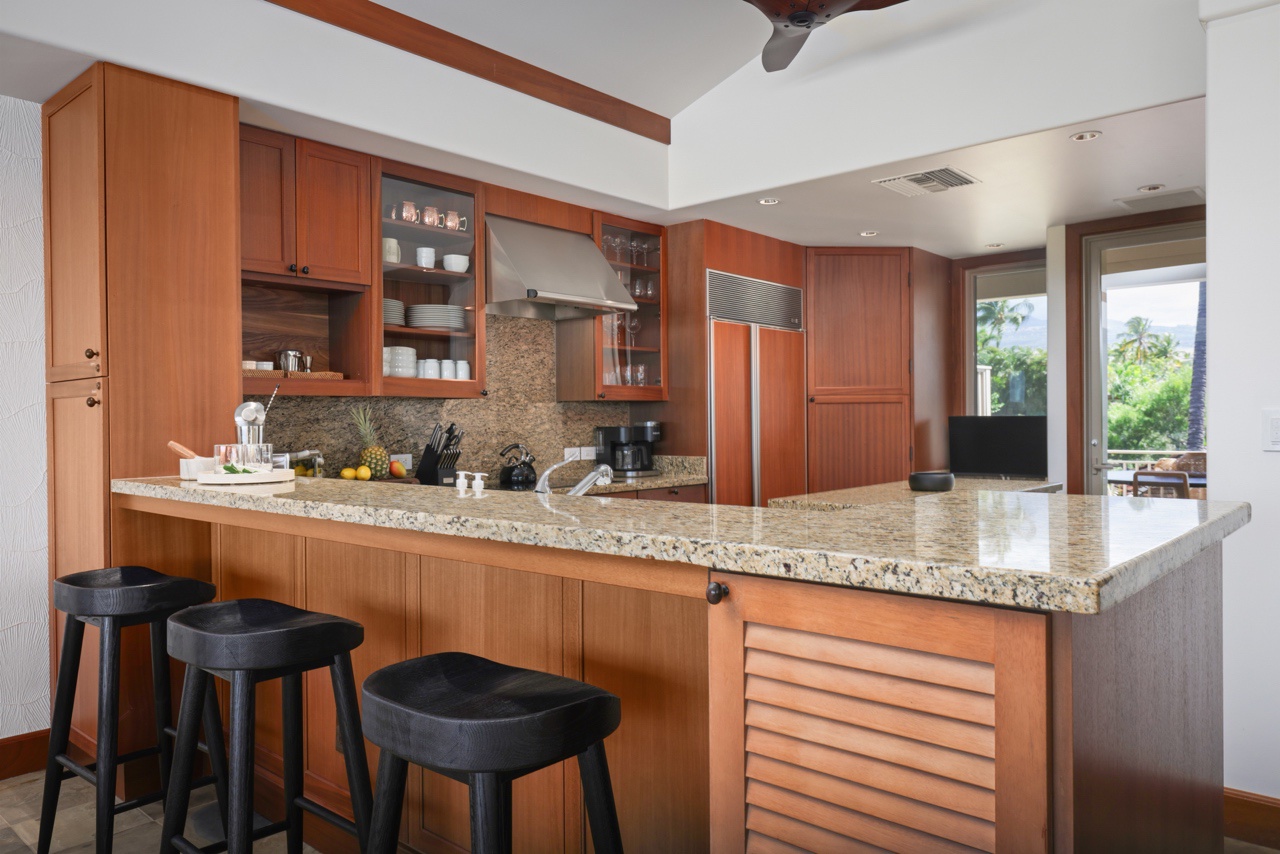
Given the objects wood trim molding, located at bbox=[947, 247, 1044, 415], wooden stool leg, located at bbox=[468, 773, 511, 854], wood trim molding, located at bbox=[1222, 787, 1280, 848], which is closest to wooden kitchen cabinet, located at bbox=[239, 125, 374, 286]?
wooden stool leg, located at bbox=[468, 773, 511, 854]

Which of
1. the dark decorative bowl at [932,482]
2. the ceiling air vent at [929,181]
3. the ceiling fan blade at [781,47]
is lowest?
the dark decorative bowl at [932,482]

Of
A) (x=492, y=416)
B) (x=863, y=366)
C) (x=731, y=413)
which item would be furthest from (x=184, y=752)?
(x=863, y=366)

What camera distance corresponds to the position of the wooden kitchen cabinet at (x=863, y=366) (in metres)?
5.73

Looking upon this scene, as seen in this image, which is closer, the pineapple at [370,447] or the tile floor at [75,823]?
the tile floor at [75,823]

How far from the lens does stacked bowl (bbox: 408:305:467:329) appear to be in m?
3.94

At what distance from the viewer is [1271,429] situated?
245 cm

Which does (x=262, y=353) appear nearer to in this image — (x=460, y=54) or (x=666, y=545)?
(x=460, y=54)

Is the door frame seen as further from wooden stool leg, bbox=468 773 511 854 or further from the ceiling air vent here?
wooden stool leg, bbox=468 773 511 854

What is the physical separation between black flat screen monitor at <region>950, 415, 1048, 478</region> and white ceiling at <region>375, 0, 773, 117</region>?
2981mm

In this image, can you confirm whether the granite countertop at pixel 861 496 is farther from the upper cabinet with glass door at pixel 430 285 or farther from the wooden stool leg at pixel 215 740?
the wooden stool leg at pixel 215 740

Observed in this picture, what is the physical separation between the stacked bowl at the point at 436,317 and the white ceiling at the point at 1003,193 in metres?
1.45

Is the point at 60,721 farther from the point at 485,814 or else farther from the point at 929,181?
the point at 929,181

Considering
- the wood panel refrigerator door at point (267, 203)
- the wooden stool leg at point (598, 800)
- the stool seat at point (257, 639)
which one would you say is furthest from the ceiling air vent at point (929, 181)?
the wooden stool leg at point (598, 800)

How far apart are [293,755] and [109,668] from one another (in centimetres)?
58
